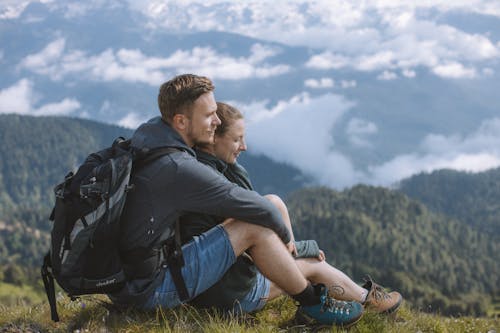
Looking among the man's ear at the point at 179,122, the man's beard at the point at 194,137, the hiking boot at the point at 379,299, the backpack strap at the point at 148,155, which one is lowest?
the hiking boot at the point at 379,299

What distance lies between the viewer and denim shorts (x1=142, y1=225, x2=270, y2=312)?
7.45 m

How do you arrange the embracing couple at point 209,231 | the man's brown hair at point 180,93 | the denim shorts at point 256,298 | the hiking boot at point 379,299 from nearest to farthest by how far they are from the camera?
1. the embracing couple at point 209,231
2. the man's brown hair at point 180,93
3. the denim shorts at point 256,298
4. the hiking boot at point 379,299

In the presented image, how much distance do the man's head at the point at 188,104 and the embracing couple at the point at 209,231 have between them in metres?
0.01

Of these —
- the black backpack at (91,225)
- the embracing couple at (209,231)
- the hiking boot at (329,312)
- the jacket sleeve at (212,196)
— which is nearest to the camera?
the black backpack at (91,225)

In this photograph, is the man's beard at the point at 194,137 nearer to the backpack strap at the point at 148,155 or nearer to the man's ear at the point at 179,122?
the man's ear at the point at 179,122

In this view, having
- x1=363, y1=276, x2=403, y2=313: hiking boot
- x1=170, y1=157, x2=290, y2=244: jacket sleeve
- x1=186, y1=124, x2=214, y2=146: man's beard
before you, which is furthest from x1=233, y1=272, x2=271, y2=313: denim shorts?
x1=186, y1=124, x2=214, y2=146: man's beard

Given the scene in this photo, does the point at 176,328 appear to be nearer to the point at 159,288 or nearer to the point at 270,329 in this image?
the point at 159,288

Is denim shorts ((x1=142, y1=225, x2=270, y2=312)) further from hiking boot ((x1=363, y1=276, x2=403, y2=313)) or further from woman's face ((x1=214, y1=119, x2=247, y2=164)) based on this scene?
hiking boot ((x1=363, y1=276, x2=403, y2=313))

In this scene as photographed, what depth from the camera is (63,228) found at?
21.7ft

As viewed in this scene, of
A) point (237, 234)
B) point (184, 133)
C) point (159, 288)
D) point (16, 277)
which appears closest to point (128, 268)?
point (159, 288)

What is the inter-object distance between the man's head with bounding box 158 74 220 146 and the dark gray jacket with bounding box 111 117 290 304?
11.6 inches

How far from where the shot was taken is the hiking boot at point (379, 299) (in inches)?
347

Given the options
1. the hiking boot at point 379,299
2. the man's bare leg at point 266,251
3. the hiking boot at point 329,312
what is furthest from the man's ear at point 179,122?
the hiking boot at point 379,299

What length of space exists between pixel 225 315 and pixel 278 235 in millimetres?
1477
